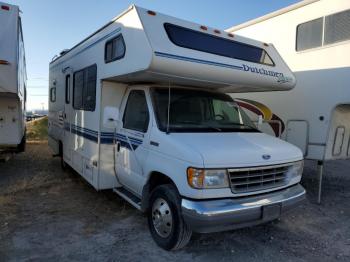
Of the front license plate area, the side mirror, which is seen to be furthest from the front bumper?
the side mirror

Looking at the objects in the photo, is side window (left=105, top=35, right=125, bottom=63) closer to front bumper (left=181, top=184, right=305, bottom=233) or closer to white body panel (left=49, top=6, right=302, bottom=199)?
white body panel (left=49, top=6, right=302, bottom=199)

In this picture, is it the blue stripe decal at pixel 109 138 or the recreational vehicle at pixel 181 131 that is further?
the blue stripe decal at pixel 109 138

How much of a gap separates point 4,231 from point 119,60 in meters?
2.94

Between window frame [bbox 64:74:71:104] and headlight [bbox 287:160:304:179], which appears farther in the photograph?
window frame [bbox 64:74:71:104]

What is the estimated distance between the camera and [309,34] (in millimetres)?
6449

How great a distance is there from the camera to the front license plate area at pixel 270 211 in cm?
379

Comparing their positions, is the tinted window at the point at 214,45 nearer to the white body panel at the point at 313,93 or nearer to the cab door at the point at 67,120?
the white body panel at the point at 313,93

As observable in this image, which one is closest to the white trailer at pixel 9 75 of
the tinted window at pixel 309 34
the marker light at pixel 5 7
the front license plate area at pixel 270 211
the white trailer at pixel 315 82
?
the marker light at pixel 5 7

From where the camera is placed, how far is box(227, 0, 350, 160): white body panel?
19.3ft

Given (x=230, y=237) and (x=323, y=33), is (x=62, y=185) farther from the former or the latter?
(x=323, y=33)

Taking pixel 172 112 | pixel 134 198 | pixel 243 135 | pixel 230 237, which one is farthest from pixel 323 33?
pixel 134 198

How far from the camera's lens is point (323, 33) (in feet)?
20.2

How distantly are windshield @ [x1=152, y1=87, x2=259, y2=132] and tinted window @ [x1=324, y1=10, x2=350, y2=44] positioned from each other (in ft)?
7.73

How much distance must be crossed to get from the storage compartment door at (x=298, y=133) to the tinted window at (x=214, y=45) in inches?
60.8
